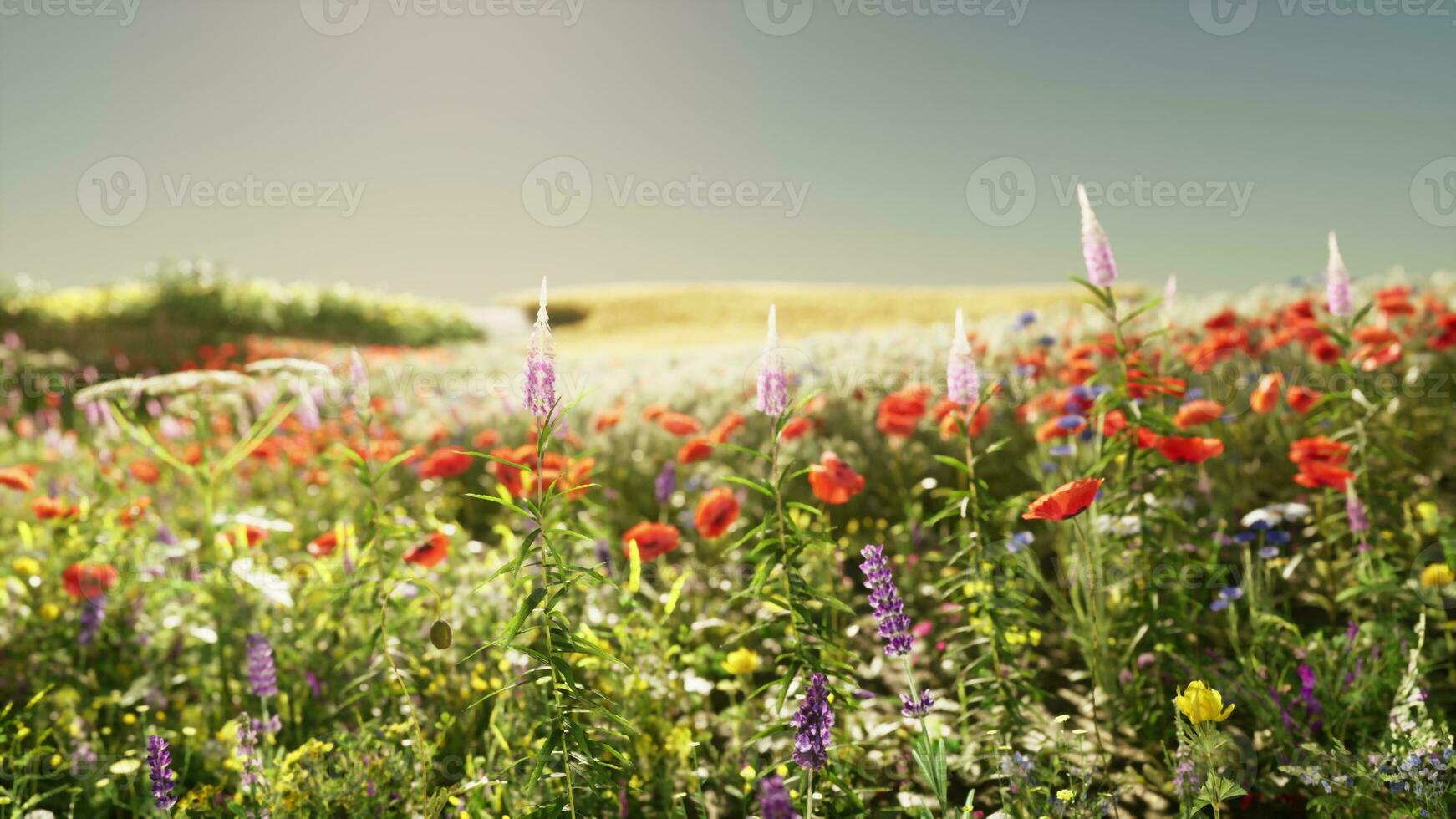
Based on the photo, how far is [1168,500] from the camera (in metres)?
4.21

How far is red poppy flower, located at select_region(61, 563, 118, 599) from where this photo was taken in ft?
13.4

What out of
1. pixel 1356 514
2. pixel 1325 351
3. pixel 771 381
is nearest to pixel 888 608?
pixel 771 381

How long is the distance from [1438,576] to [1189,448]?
3.82 ft

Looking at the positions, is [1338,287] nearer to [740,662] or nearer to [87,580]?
[740,662]

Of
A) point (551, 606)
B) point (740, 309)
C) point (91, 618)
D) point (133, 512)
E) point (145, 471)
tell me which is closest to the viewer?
point (551, 606)

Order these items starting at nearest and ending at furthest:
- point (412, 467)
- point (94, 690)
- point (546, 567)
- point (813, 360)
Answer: point (546, 567), point (94, 690), point (412, 467), point (813, 360)

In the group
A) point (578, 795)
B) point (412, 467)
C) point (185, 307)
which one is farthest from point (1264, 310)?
point (185, 307)

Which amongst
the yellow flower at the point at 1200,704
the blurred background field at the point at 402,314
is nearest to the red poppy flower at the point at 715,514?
the yellow flower at the point at 1200,704

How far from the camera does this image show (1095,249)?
112 inches

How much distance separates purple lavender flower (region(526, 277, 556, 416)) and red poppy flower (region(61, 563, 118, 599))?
125 inches

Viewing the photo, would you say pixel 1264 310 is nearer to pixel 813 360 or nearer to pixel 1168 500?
pixel 813 360

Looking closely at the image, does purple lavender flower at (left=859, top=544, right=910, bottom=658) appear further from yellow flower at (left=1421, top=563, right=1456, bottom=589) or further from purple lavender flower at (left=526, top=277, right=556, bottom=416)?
yellow flower at (left=1421, top=563, right=1456, bottom=589)

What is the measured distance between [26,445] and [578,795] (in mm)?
8785

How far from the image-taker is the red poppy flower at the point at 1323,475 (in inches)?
136
